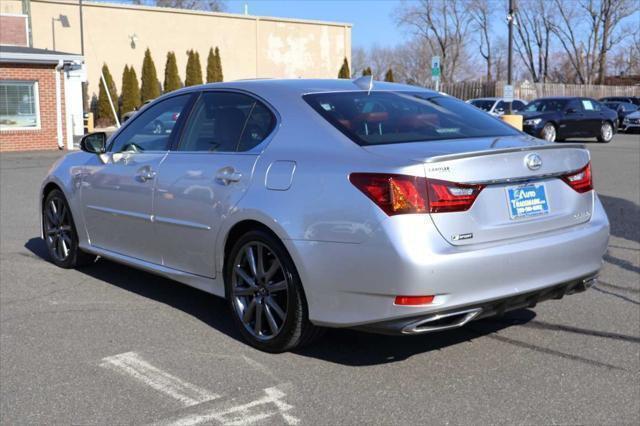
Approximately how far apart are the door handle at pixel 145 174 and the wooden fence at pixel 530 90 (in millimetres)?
41328

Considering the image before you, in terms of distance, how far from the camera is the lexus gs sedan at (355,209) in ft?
13.0

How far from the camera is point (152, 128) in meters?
6.02

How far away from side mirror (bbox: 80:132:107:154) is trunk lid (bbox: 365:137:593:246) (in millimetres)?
2983

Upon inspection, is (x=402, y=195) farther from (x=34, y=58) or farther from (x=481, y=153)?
(x=34, y=58)

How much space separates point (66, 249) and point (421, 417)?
4.29 m

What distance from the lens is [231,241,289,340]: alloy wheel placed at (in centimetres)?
458

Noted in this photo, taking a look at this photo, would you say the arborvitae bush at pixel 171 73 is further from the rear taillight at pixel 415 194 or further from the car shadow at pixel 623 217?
the rear taillight at pixel 415 194

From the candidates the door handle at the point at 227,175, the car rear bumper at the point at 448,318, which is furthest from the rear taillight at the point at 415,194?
the door handle at the point at 227,175

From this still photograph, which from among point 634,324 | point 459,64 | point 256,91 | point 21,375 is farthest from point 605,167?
point 459,64

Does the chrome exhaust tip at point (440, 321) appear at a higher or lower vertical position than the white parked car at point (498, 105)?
lower

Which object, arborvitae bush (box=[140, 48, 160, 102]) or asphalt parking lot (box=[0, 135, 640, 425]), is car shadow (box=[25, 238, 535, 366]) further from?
arborvitae bush (box=[140, 48, 160, 102])

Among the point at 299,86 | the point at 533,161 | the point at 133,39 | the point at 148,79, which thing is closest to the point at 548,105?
the point at 148,79

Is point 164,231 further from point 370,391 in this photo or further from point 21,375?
point 370,391

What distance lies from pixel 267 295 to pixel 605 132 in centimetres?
2517
